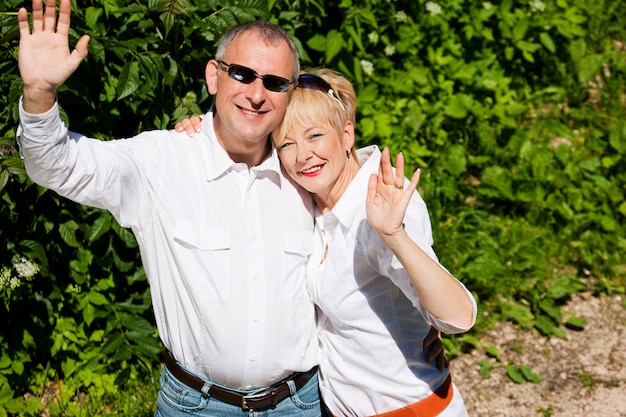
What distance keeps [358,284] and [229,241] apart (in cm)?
46

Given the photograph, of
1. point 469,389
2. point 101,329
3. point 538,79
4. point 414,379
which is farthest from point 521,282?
point 101,329

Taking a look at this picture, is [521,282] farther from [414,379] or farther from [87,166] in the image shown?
[87,166]

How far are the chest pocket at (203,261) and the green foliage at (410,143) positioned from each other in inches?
30.6

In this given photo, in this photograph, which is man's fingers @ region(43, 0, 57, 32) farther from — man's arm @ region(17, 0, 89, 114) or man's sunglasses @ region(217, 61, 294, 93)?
man's sunglasses @ region(217, 61, 294, 93)

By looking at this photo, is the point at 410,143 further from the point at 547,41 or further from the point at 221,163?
the point at 221,163

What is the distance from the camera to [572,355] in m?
4.06

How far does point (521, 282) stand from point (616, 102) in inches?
75.1

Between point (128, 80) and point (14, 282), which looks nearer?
point (128, 80)

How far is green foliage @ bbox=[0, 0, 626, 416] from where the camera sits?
3029mm

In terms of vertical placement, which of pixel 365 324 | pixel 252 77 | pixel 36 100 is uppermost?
pixel 36 100

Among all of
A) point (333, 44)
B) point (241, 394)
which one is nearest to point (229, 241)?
point (241, 394)

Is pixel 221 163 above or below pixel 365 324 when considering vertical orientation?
above

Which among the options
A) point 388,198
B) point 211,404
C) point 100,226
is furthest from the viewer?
point 100,226

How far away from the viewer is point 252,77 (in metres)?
2.43
